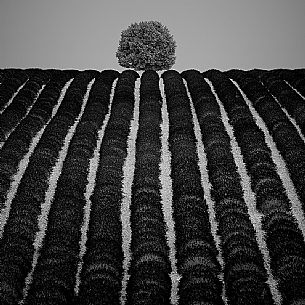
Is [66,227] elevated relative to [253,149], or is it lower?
→ lower

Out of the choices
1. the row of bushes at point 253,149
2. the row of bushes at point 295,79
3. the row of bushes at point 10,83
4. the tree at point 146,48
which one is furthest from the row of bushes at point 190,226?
the tree at point 146,48

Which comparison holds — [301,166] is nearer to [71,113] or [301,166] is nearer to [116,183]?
[116,183]

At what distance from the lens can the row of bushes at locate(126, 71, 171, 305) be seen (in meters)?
8.92

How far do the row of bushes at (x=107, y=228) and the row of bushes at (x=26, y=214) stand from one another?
122 centimetres

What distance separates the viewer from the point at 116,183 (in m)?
13.4

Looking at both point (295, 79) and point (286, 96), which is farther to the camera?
point (295, 79)

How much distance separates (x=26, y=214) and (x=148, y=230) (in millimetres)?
2993

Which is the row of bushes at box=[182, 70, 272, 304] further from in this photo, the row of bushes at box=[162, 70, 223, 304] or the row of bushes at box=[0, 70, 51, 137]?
the row of bushes at box=[0, 70, 51, 137]

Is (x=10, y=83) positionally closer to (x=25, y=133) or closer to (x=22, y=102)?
(x=22, y=102)

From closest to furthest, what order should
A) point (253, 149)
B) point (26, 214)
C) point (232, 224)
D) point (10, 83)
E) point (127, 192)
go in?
point (232, 224) < point (26, 214) < point (127, 192) < point (253, 149) < point (10, 83)

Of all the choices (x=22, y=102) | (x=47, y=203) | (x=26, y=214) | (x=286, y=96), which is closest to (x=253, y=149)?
(x=286, y=96)

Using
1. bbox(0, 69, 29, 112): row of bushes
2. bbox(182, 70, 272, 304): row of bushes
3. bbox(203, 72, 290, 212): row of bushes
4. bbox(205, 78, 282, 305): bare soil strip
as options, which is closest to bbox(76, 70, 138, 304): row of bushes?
bbox(182, 70, 272, 304): row of bushes

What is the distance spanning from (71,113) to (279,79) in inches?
407

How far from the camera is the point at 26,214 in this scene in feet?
38.4
